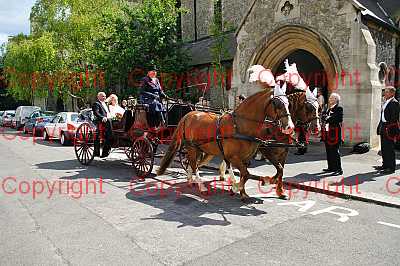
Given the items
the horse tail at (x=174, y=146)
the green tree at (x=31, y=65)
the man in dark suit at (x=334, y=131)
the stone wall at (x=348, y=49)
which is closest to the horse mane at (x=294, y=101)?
the man in dark suit at (x=334, y=131)

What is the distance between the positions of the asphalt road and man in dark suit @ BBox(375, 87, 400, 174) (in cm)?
279

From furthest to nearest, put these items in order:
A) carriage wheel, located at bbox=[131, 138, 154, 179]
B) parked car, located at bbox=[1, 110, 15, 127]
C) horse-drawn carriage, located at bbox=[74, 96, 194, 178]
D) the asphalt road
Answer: parked car, located at bbox=[1, 110, 15, 127]
horse-drawn carriage, located at bbox=[74, 96, 194, 178]
carriage wheel, located at bbox=[131, 138, 154, 179]
the asphalt road

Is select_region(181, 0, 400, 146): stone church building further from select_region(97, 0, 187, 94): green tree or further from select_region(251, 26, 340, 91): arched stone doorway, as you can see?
select_region(97, 0, 187, 94): green tree

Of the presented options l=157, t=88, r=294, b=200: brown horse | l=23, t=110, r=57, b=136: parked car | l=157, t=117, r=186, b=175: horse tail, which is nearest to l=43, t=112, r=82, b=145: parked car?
l=23, t=110, r=57, b=136: parked car

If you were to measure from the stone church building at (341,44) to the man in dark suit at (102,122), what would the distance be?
6.66 m

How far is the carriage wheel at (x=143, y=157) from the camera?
8.07 meters

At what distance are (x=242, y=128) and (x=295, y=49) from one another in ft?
27.6

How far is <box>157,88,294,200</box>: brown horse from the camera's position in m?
5.68

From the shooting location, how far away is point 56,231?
4.84 m

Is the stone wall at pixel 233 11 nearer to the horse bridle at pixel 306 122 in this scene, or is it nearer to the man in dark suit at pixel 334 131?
the man in dark suit at pixel 334 131

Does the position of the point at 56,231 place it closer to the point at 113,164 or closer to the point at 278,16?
the point at 113,164

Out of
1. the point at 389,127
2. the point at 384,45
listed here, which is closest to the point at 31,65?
the point at 384,45

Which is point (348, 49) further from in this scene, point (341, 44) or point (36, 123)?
point (36, 123)

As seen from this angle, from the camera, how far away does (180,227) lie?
195 inches
